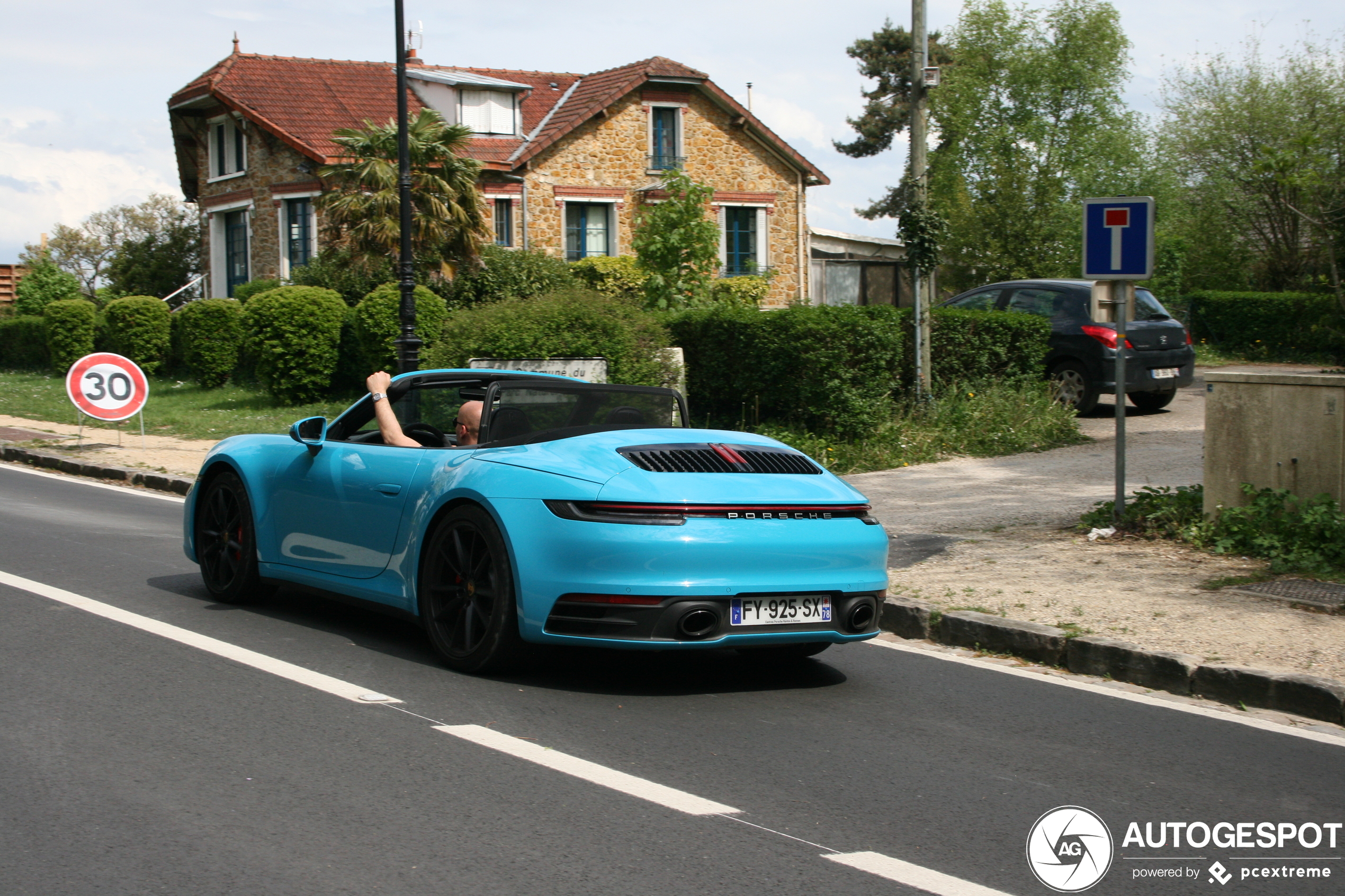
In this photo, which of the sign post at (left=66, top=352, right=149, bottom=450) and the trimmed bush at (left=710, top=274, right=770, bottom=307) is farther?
the trimmed bush at (left=710, top=274, right=770, bottom=307)

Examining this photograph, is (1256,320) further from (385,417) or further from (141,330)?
(385,417)

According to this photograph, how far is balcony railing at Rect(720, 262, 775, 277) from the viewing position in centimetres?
3700

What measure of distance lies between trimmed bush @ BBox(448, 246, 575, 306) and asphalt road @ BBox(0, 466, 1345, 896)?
71.1 ft

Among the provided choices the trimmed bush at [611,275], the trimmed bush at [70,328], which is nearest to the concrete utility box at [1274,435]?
the trimmed bush at [611,275]

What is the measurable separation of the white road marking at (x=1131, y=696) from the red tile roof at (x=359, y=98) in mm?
29314

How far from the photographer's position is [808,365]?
14812 mm

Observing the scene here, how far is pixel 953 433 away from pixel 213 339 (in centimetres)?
1827

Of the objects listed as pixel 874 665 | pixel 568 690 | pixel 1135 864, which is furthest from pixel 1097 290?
pixel 1135 864

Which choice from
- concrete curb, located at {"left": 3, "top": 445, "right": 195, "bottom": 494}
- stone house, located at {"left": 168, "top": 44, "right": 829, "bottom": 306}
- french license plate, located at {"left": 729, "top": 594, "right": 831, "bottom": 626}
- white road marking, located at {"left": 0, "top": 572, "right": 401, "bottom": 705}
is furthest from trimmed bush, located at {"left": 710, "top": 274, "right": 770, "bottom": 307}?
french license plate, located at {"left": 729, "top": 594, "right": 831, "bottom": 626}

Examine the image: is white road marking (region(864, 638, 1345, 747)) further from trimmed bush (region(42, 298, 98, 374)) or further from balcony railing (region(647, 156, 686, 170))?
trimmed bush (region(42, 298, 98, 374))

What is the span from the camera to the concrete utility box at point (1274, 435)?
28.6ft

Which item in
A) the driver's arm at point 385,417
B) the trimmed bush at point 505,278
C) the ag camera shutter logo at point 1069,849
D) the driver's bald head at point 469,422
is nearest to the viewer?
the ag camera shutter logo at point 1069,849

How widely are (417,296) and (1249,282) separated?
2517cm
